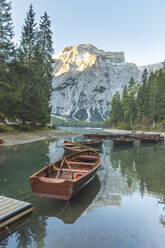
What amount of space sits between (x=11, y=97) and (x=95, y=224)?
27.4m

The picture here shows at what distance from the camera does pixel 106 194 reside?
8.81 m

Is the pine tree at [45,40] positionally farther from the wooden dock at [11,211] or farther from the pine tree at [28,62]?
the wooden dock at [11,211]

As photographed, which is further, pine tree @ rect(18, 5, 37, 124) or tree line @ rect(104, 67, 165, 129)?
tree line @ rect(104, 67, 165, 129)

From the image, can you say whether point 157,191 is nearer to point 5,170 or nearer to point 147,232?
point 147,232

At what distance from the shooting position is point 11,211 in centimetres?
551

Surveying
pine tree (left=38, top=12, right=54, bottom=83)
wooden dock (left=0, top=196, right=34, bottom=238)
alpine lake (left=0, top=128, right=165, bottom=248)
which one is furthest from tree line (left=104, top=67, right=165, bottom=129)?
wooden dock (left=0, top=196, right=34, bottom=238)

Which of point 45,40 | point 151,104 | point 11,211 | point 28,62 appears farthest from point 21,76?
point 151,104

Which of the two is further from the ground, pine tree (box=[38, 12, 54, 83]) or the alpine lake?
pine tree (box=[38, 12, 54, 83])

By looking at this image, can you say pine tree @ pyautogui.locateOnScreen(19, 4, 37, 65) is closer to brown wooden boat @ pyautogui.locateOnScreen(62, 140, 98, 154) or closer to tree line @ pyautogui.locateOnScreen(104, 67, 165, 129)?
brown wooden boat @ pyautogui.locateOnScreen(62, 140, 98, 154)

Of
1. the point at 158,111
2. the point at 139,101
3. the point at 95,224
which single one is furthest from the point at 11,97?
the point at 139,101

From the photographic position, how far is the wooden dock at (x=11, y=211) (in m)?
5.15

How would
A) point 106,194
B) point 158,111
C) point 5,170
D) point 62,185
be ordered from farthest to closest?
point 158,111 → point 5,170 → point 106,194 → point 62,185

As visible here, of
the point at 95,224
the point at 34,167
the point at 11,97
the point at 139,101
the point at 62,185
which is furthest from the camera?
the point at 139,101

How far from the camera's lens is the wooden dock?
5.15 meters
